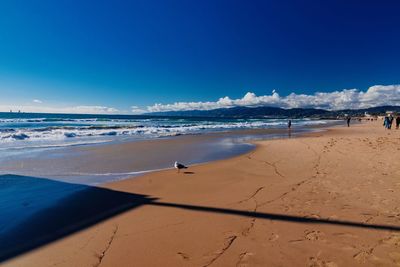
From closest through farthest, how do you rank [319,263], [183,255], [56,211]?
1. [319,263]
2. [183,255]
3. [56,211]

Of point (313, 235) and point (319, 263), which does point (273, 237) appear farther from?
point (319, 263)

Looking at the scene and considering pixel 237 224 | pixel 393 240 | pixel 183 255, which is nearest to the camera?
pixel 183 255

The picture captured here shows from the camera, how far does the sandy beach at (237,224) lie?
3654 mm

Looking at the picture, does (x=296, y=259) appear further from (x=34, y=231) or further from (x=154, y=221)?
(x=34, y=231)

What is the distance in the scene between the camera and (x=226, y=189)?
702cm

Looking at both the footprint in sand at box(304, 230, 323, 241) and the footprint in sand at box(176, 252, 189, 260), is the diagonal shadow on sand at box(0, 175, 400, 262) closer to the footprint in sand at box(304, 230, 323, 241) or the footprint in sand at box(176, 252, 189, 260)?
the footprint in sand at box(304, 230, 323, 241)

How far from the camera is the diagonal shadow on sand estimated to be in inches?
172

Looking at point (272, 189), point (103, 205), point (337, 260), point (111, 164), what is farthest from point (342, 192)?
point (111, 164)

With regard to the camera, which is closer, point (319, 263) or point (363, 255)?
point (319, 263)

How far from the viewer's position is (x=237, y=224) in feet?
15.4

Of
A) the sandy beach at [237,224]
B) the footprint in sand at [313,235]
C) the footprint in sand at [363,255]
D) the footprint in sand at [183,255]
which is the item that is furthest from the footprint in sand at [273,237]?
the footprint in sand at [183,255]

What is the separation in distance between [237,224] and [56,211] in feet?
12.0

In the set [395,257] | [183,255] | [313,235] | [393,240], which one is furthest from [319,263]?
[183,255]

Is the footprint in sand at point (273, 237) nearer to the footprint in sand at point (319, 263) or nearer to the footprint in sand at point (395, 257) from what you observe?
the footprint in sand at point (319, 263)
